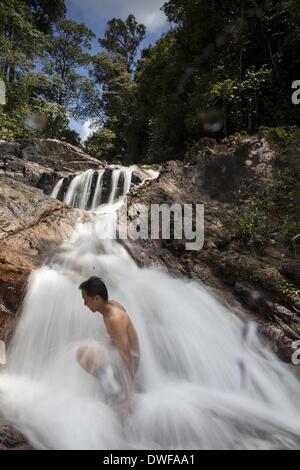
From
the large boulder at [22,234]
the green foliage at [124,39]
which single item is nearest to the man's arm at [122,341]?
the large boulder at [22,234]

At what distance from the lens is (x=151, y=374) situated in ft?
14.4

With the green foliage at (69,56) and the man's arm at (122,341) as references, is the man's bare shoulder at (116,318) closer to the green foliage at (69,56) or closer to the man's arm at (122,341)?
the man's arm at (122,341)

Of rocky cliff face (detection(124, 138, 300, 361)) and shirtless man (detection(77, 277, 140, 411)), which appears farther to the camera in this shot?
rocky cliff face (detection(124, 138, 300, 361))

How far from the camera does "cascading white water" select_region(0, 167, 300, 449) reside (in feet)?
10.9

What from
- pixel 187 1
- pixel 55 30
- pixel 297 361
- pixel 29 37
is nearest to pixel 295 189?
pixel 297 361

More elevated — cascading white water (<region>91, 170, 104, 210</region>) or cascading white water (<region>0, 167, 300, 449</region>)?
cascading white water (<region>91, 170, 104, 210</region>)

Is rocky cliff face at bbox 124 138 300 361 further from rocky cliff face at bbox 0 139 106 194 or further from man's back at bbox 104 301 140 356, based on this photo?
rocky cliff face at bbox 0 139 106 194

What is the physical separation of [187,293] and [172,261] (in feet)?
3.30

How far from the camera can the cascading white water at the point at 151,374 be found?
3.31m

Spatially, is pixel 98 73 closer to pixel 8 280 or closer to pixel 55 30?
pixel 55 30

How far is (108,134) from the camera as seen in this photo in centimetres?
Answer: 2342

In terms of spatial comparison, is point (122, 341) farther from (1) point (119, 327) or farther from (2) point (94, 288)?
(2) point (94, 288)

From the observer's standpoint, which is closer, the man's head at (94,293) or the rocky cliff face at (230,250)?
the man's head at (94,293)

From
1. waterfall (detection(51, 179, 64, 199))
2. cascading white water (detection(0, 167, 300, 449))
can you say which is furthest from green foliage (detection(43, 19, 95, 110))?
cascading white water (detection(0, 167, 300, 449))
